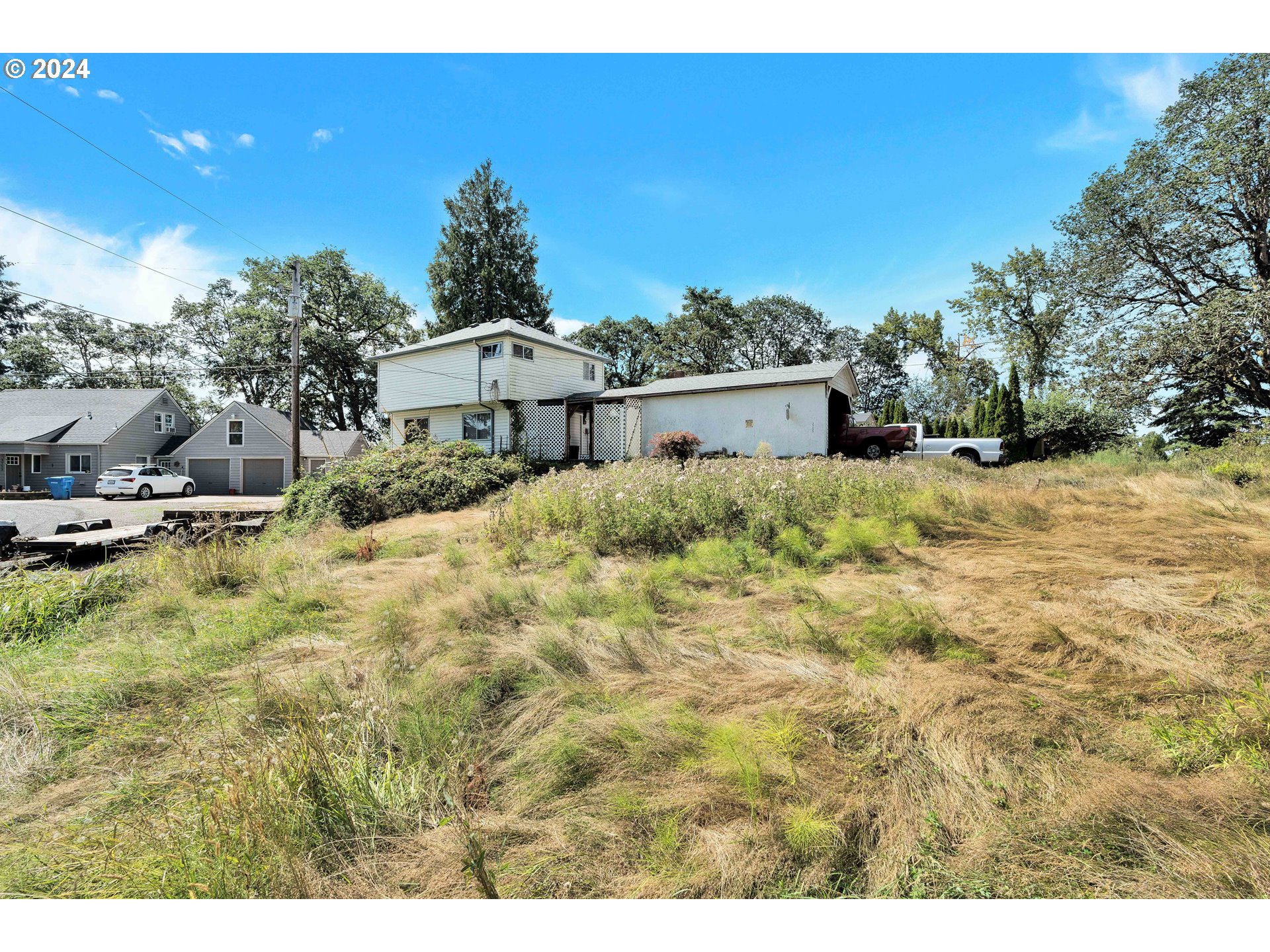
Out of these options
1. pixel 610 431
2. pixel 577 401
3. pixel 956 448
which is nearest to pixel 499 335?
pixel 577 401

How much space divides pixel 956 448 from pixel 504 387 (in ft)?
47.8

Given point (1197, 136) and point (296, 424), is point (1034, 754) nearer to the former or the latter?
point (296, 424)

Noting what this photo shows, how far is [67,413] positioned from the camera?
87.0 ft

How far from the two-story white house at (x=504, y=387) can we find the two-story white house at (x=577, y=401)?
35 millimetres

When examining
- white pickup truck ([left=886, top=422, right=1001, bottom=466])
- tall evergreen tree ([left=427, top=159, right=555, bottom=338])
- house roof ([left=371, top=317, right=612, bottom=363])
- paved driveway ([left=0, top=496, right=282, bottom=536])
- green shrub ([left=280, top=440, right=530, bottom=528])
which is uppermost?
tall evergreen tree ([left=427, top=159, right=555, bottom=338])

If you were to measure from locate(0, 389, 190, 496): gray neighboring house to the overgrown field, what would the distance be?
3017 cm

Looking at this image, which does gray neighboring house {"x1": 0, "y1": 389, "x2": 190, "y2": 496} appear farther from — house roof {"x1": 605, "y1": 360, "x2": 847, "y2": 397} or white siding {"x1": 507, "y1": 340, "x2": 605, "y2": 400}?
house roof {"x1": 605, "y1": 360, "x2": 847, "y2": 397}

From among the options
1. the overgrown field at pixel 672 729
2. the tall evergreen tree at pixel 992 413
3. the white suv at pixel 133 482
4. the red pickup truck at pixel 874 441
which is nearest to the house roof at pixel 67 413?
the white suv at pixel 133 482

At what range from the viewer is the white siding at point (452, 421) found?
60.9ft

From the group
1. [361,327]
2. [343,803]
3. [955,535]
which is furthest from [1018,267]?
[361,327]

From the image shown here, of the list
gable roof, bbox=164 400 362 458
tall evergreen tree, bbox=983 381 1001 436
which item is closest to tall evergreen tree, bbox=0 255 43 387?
gable roof, bbox=164 400 362 458

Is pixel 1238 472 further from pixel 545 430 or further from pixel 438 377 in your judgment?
pixel 438 377

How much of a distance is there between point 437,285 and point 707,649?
3109 centimetres

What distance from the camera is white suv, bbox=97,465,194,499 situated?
19.8 metres
